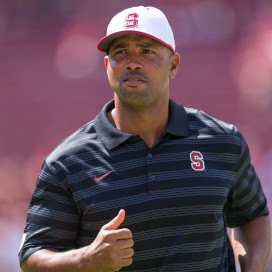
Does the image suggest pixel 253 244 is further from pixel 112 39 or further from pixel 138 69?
pixel 112 39

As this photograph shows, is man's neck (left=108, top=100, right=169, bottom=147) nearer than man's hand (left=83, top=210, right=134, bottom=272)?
No

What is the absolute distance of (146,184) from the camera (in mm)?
2256

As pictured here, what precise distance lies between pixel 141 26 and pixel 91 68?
12.1ft

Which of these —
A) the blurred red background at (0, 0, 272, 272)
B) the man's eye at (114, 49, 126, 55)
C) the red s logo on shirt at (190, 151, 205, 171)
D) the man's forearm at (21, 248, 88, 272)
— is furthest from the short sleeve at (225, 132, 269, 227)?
the blurred red background at (0, 0, 272, 272)

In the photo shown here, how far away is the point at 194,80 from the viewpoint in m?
6.01

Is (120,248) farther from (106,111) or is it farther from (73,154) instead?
(106,111)

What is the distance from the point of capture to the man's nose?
93.5 inches

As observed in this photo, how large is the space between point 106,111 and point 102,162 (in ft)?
1.06

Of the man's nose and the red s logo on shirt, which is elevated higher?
the man's nose

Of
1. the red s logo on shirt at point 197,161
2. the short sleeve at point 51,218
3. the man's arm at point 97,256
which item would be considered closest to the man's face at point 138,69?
the red s logo on shirt at point 197,161

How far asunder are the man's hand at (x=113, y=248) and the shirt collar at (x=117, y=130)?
0.44 meters

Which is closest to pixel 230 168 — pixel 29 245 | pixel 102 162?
pixel 102 162

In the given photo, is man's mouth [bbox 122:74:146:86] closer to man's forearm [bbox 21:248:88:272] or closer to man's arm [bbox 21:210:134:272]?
man's arm [bbox 21:210:134:272]

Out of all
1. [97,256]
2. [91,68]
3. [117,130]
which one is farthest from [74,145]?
[91,68]
